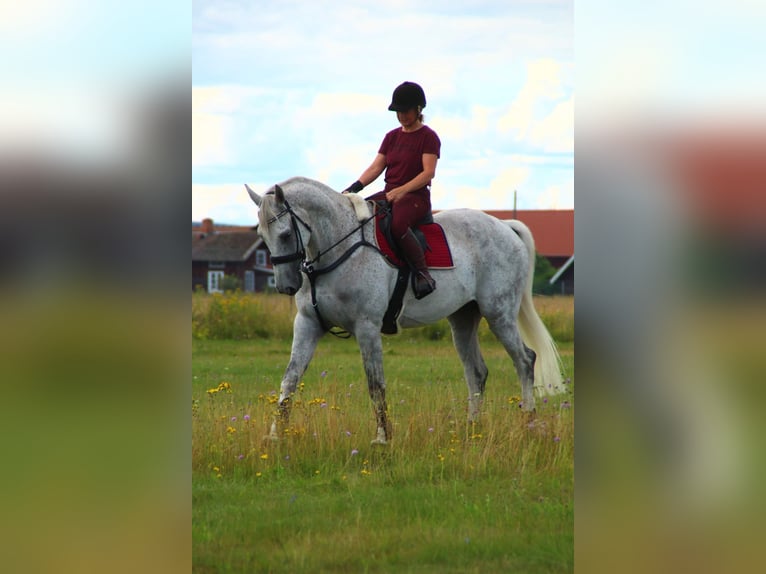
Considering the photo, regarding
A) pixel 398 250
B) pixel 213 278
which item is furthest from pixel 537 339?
pixel 213 278

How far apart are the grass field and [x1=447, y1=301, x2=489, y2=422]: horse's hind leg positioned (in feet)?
0.96

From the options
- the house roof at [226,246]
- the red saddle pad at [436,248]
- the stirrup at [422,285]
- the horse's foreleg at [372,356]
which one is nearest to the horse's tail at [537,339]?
the red saddle pad at [436,248]

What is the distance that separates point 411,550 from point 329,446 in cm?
229

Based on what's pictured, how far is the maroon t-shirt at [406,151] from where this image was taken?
7805mm

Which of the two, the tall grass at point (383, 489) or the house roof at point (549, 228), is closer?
the tall grass at point (383, 489)

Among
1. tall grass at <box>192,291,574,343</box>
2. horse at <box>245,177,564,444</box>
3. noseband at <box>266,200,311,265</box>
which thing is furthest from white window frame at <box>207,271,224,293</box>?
noseband at <box>266,200,311,265</box>

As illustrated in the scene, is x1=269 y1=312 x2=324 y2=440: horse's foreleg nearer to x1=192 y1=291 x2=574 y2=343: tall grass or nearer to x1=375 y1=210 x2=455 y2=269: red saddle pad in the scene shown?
x1=375 y1=210 x2=455 y2=269: red saddle pad

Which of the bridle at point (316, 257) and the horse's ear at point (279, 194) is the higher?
the horse's ear at point (279, 194)

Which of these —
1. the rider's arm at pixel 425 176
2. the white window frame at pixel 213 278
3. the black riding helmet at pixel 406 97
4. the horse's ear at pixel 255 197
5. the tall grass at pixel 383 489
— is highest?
the black riding helmet at pixel 406 97

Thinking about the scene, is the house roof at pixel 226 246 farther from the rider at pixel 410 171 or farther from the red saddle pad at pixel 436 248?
the rider at pixel 410 171

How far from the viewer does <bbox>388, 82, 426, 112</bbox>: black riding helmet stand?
761cm

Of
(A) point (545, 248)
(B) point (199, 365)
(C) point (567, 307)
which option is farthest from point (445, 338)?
(A) point (545, 248)

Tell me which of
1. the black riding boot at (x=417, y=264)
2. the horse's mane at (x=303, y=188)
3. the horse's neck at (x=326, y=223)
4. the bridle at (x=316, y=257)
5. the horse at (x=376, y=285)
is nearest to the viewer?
the horse's mane at (x=303, y=188)
